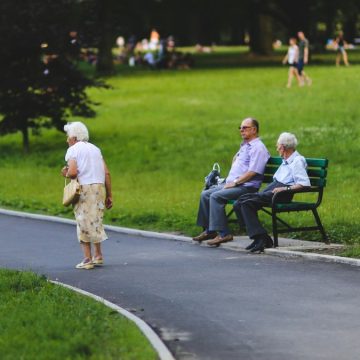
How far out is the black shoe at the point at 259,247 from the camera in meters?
13.6

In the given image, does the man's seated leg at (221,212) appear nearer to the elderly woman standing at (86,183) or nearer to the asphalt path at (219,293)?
the asphalt path at (219,293)

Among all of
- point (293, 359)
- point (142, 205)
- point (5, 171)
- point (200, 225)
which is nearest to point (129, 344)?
point (293, 359)

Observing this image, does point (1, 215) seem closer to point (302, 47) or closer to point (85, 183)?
point (85, 183)

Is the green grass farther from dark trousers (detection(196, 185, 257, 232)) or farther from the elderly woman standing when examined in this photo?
dark trousers (detection(196, 185, 257, 232))

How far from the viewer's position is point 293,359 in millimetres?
7871

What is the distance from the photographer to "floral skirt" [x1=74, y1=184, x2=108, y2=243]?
42.3ft

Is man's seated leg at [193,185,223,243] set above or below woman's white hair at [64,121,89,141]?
below

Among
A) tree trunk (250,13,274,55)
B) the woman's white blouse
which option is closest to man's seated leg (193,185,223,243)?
the woman's white blouse

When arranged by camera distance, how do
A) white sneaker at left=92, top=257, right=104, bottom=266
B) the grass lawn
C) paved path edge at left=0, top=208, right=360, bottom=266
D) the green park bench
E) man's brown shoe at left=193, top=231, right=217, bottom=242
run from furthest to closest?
1. the grass lawn
2. man's brown shoe at left=193, top=231, right=217, bottom=242
3. the green park bench
4. white sneaker at left=92, top=257, right=104, bottom=266
5. paved path edge at left=0, top=208, right=360, bottom=266

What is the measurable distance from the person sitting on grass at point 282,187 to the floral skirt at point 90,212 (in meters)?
1.84

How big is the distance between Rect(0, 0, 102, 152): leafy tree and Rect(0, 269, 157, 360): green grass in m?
19.8

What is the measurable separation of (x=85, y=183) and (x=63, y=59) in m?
17.9

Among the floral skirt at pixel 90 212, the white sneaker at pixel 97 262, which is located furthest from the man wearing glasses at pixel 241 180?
the floral skirt at pixel 90 212

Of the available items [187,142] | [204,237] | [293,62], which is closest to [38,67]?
[187,142]
